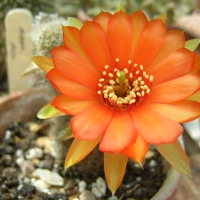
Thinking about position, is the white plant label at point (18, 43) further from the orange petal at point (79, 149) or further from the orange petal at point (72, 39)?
the orange petal at point (79, 149)

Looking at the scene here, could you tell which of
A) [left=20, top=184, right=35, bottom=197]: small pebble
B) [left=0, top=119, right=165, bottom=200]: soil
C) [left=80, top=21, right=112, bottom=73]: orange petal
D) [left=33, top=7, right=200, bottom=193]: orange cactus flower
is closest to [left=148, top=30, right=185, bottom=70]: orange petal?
[left=33, top=7, right=200, bottom=193]: orange cactus flower

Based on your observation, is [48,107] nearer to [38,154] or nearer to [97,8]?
[38,154]

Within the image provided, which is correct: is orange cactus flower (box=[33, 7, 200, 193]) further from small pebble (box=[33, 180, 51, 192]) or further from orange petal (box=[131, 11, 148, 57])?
small pebble (box=[33, 180, 51, 192])

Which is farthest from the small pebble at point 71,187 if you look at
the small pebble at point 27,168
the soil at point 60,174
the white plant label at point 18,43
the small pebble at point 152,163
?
the white plant label at point 18,43

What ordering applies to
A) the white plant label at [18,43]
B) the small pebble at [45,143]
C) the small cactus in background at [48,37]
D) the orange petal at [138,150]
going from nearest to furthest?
the orange petal at [138,150] < the small cactus in background at [48,37] < the small pebble at [45,143] < the white plant label at [18,43]

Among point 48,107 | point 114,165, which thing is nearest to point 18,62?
point 48,107
